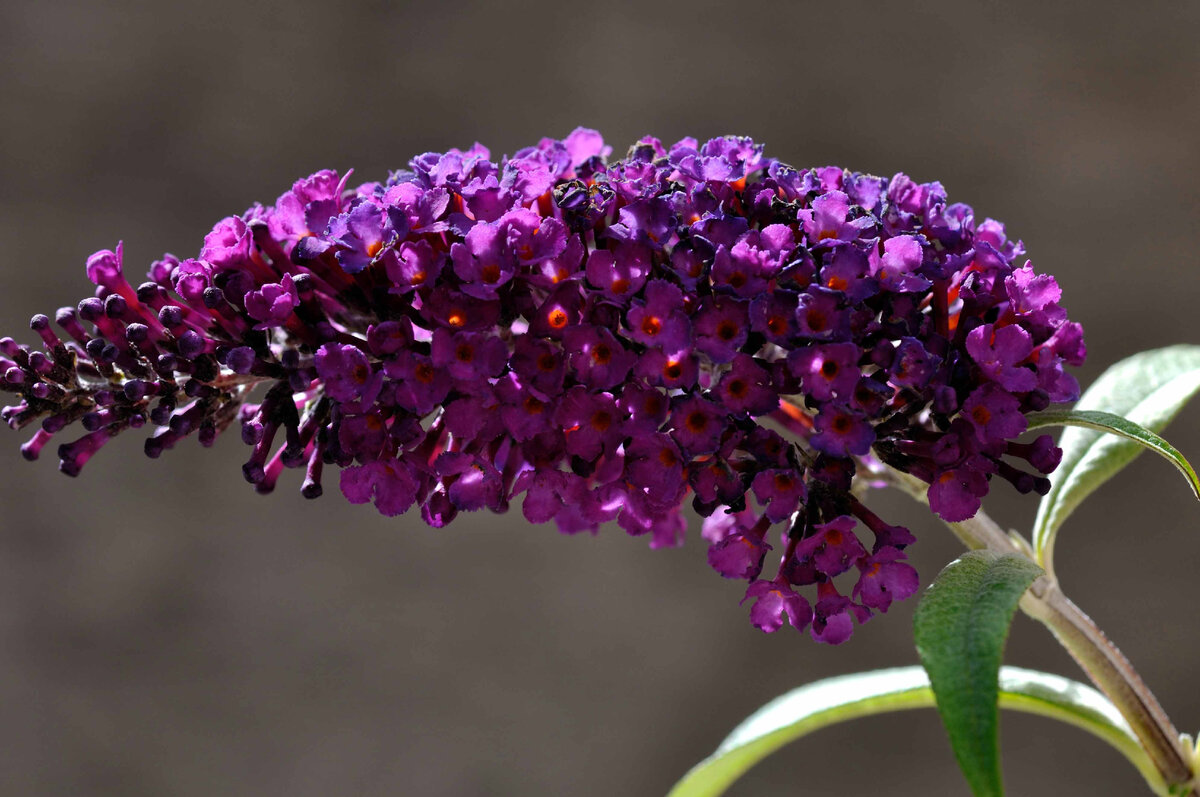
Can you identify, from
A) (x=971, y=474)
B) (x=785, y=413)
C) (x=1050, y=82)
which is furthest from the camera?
(x=1050, y=82)

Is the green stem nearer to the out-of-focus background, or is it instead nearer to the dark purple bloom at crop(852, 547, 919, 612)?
the dark purple bloom at crop(852, 547, 919, 612)

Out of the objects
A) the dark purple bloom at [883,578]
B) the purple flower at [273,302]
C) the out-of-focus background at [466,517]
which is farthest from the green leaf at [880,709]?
the out-of-focus background at [466,517]

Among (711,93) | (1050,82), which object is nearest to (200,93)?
(711,93)

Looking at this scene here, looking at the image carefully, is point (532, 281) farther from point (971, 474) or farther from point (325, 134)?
point (325, 134)

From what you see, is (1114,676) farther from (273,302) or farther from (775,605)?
(273,302)

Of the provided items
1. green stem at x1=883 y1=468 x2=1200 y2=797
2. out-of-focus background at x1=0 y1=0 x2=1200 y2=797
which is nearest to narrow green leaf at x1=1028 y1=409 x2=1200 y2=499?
green stem at x1=883 y1=468 x2=1200 y2=797

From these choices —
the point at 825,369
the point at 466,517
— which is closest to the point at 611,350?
the point at 825,369
